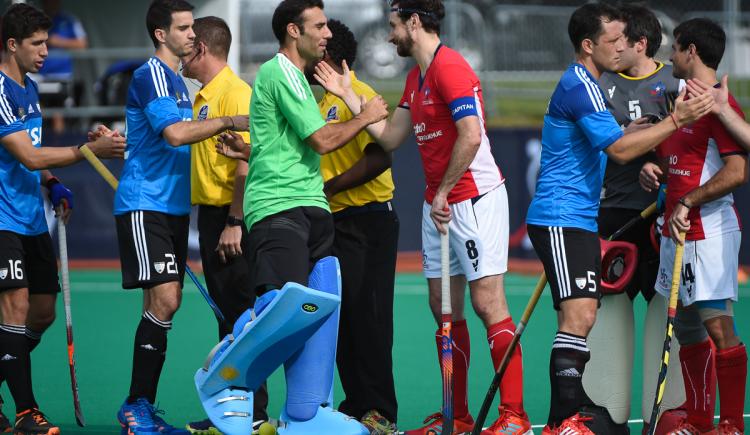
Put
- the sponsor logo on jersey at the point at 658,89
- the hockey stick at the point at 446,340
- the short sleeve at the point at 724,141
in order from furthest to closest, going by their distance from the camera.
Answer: the sponsor logo on jersey at the point at 658,89
the hockey stick at the point at 446,340
the short sleeve at the point at 724,141

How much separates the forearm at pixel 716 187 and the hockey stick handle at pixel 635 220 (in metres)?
0.65

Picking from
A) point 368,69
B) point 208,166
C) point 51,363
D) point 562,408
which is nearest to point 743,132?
point 562,408

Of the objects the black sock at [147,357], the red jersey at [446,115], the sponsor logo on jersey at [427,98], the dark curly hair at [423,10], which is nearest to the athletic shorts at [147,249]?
the black sock at [147,357]

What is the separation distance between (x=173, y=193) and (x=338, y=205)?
97 cm

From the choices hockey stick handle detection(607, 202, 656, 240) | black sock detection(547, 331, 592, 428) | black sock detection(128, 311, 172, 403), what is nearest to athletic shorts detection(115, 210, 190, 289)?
black sock detection(128, 311, 172, 403)

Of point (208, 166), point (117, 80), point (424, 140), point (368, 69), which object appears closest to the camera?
point (424, 140)

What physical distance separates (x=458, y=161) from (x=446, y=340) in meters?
0.97

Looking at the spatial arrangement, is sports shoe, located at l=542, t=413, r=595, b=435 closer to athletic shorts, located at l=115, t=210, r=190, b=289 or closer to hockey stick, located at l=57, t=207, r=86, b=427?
athletic shorts, located at l=115, t=210, r=190, b=289

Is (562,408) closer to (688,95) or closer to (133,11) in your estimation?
(688,95)

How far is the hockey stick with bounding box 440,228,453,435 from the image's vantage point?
21.3 ft

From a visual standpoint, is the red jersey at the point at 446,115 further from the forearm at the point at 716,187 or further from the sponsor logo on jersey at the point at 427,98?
the forearm at the point at 716,187

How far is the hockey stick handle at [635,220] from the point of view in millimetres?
7063

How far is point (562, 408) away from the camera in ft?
20.6

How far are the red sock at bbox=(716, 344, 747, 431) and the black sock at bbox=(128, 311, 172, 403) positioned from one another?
3.12m
